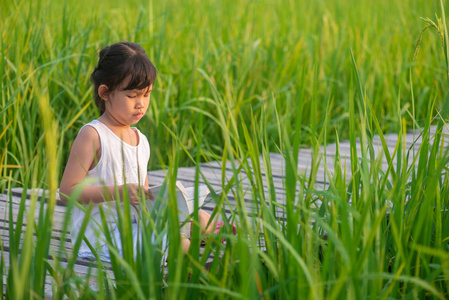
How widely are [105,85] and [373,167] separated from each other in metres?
0.93

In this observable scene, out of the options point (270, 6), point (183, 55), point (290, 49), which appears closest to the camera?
point (183, 55)

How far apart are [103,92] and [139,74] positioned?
0.13 m

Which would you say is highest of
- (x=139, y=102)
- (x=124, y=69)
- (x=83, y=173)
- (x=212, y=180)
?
(x=124, y=69)

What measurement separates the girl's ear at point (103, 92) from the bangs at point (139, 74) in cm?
6

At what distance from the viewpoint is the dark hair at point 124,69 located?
6.83ft

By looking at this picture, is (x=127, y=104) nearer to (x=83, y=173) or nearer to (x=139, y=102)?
(x=139, y=102)

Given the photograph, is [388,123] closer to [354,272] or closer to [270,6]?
[270,6]

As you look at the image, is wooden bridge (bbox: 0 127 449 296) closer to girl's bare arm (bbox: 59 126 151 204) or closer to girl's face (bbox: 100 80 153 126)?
girl's bare arm (bbox: 59 126 151 204)

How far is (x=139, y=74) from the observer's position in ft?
6.84

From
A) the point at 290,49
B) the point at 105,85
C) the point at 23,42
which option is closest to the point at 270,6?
the point at 290,49

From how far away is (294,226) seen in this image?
136 cm

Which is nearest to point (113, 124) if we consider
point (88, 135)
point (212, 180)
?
point (88, 135)

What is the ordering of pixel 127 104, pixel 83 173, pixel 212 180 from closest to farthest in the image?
pixel 83 173, pixel 127 104, pixel 212 180

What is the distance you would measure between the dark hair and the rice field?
24cm
